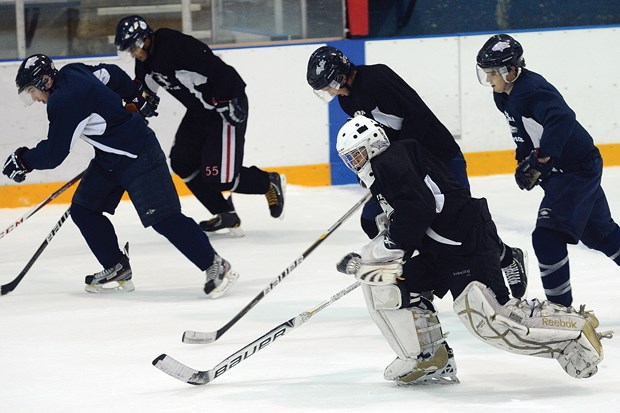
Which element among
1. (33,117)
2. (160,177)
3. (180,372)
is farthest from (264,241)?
(180,372)

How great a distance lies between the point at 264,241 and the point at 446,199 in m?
2.64

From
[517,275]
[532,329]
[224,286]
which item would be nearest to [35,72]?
[224,286]

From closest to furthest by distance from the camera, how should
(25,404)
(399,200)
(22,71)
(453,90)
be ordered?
(399,200) → (25,404) → (22,71) → (453,90)

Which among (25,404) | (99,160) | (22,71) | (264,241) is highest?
(22,71)

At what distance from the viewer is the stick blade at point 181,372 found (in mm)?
3295

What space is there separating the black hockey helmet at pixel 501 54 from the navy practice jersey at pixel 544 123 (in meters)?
0.08

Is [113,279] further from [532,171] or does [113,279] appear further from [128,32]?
[532,171]

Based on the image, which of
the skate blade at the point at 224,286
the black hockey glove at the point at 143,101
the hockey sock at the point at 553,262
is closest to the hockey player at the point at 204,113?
the black hockey glove at the point at 143,101

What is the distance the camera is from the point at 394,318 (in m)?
3.11

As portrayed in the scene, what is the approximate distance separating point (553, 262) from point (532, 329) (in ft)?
2.21

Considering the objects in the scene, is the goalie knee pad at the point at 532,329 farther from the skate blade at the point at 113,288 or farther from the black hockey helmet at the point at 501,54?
the skate blade at the point at 113,288

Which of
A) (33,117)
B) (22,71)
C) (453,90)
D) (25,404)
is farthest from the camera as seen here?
(453,90)

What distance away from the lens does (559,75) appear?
715cm

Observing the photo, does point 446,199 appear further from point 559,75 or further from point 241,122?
point 559,75
